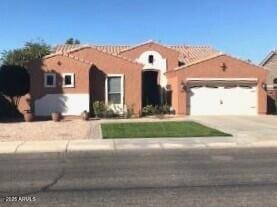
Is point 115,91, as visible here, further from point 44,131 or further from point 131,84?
point 44,131

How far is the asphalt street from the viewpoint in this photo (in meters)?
9.49

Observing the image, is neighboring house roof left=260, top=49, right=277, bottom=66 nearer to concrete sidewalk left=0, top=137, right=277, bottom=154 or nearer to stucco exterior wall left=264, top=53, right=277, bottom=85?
stucco exterior wall left=264, top=53, right=277, bottom=85

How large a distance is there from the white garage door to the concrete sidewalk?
14.9 metres

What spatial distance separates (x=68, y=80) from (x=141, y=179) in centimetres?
2185

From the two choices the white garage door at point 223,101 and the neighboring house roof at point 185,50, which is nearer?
the white garage door at point 223,101

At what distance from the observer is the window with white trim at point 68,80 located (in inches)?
1292

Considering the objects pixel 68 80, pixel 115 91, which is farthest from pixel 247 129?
pixel 68 80

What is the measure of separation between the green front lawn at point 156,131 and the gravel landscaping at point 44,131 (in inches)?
40.5

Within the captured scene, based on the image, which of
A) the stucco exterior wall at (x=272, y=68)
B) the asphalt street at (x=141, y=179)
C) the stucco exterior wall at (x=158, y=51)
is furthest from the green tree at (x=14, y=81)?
the stucco exterior wall at (x=272, y=68)

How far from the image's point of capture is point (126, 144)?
19.2 metres

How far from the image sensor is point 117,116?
33.8m

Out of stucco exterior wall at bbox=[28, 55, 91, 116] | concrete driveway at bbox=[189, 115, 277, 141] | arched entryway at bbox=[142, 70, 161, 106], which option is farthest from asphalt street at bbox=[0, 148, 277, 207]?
arched entryway at bbox=[142, 70, 161, 106]

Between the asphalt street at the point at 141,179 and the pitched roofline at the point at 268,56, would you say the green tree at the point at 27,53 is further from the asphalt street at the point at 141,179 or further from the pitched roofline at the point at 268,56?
the asphalt street at the point at 141,179

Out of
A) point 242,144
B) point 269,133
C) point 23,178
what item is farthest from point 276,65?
point 23,178
